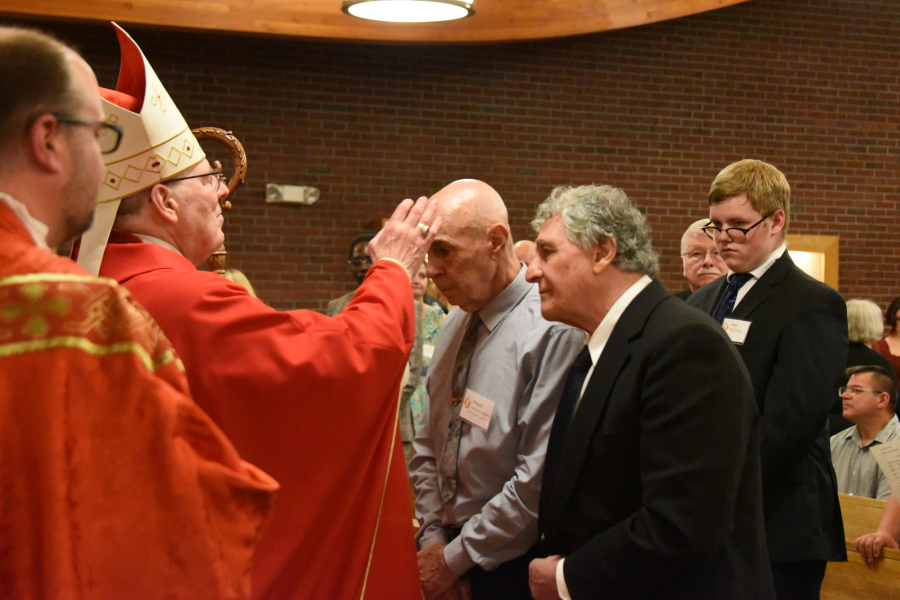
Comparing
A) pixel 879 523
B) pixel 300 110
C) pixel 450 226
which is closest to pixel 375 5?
pixel 300 110

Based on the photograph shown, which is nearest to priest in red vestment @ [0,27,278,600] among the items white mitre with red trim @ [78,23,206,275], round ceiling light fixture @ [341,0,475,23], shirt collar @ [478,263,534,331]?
white mitre with red trim @ [78,23,206,275]

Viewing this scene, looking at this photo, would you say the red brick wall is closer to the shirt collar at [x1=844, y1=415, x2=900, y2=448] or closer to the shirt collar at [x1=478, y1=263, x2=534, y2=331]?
the shirt collar at [x1=844, y1=415, x2=900, y2=448]

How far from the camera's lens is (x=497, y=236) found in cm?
215

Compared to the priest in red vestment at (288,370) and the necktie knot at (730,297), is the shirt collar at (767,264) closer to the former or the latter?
the necktie knot at (730,297)

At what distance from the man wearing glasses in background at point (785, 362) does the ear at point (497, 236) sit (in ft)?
2.48

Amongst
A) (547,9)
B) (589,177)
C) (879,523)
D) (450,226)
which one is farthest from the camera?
(589,177)

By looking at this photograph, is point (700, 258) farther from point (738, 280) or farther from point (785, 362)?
point (785, 362)

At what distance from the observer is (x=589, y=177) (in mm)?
8078

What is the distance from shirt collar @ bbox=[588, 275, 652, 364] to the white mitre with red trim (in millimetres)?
920

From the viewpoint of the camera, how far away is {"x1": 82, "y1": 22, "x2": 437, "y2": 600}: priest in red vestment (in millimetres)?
1563

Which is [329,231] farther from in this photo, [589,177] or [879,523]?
[879,523]

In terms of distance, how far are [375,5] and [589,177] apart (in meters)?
3.59

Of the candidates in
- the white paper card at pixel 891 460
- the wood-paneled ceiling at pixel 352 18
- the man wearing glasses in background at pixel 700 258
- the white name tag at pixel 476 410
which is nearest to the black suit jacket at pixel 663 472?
the white name tag at pixel 476 410

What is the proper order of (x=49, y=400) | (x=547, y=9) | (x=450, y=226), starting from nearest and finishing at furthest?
(x=49, y=400), (x=450, y=226), (x=547, y=9)
